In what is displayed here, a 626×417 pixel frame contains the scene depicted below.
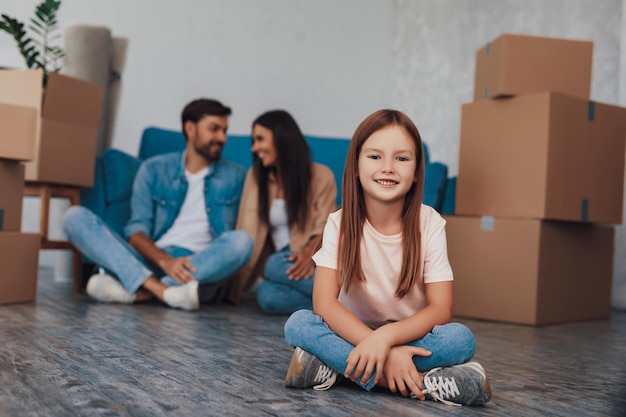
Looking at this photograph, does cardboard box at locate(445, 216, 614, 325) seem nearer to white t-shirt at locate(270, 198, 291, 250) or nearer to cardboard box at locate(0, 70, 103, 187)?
white t-shirt at locate(270, 198, 291, 250)

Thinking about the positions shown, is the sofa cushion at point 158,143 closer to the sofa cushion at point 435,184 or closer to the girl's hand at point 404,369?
the sofa cushion at point 435,184

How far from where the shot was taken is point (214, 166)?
3008mm

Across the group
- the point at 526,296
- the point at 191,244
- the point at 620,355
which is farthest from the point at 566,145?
the point at 191,244

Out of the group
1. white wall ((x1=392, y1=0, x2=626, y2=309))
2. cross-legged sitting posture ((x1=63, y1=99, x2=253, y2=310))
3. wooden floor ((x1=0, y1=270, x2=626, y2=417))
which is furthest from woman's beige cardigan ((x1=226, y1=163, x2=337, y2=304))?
white wall ((x1=392, y1=0, x2=626, y2=309))

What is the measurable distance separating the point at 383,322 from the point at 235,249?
51.3 inches

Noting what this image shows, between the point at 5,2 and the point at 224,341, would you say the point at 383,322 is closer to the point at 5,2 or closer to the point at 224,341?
the point at 224,341

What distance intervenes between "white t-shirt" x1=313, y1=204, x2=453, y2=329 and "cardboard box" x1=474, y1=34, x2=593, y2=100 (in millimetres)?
1440

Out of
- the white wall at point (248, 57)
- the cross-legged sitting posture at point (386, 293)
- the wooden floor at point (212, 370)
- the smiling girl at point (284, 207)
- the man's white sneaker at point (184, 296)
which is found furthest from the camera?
the white wall at point (248, 57)

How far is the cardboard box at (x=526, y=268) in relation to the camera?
2709 millimetres

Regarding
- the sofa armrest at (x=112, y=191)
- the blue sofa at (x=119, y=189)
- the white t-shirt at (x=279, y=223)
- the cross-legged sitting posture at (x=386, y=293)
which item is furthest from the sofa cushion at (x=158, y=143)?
the cross-legged sitting posture at (x=386, y=293)

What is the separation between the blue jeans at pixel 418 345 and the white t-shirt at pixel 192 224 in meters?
1.57

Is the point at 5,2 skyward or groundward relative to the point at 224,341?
skyward

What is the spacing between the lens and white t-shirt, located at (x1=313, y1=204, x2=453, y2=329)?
1.42 m

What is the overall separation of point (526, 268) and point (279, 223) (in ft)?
2.87
